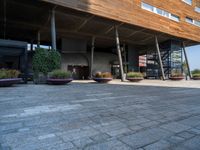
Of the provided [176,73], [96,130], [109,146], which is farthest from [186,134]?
[176,73]

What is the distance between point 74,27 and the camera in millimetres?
17281

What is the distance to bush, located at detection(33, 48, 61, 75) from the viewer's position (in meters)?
11.4

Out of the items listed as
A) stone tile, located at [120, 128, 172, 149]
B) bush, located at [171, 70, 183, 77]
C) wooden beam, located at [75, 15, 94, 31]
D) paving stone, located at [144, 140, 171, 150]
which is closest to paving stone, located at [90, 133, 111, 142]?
stone tile, located at [120, 128, 172, 149]

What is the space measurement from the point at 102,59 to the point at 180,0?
14.5 meters

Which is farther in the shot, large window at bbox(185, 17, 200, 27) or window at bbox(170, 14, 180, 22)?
large window at bbox(185, 17, 200, 27)

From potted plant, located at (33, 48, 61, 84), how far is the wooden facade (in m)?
3.78

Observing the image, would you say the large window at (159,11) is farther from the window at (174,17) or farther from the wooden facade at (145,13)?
the wooden facade at (145,13)

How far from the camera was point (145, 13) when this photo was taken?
17.5m

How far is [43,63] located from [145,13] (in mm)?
12423

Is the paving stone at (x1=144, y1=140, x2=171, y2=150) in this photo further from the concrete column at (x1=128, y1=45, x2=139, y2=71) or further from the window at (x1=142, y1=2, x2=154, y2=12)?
the concrete column at (x1=128, y1=45, x2=139, y2=71)

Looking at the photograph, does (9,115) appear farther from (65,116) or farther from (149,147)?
(149,147)

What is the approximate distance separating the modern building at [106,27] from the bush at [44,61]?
4.11 ft

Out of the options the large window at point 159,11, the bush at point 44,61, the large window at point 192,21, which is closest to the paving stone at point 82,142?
the bush at point 44,61

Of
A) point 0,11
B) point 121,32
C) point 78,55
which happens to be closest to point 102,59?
point 78,55
